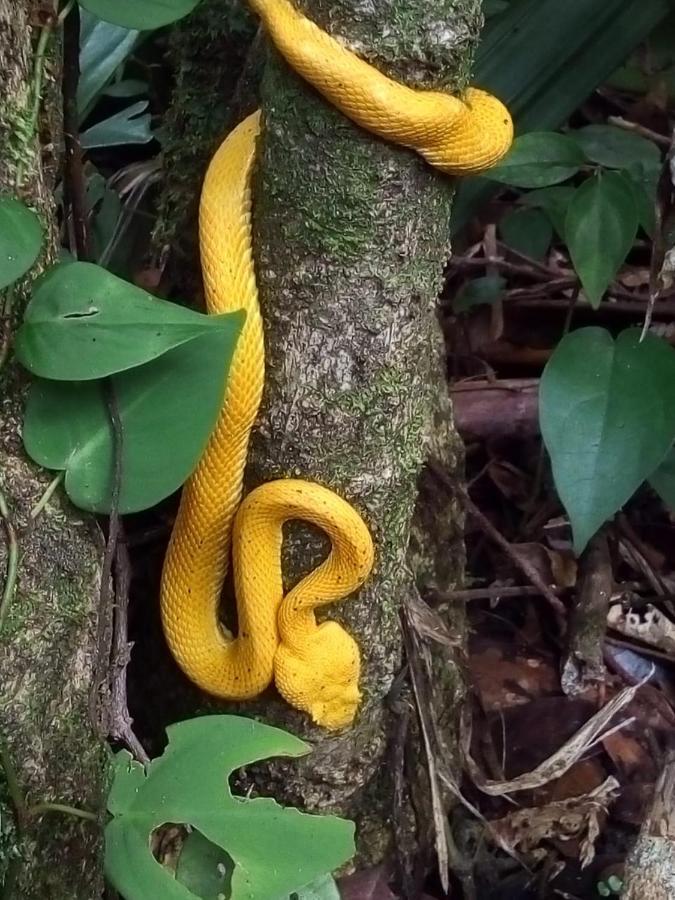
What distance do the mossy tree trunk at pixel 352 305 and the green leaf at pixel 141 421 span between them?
0.18 meters

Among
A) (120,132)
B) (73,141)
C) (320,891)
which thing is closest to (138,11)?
(73,141)

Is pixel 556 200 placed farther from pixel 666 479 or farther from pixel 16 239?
pixel 16 239

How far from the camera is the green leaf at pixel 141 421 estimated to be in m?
0.89

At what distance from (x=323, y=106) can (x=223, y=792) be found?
0.64 m

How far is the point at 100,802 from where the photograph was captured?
105 centimetres

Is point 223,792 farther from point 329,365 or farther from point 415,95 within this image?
point 415,95

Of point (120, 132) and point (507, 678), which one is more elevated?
point (120, 132)

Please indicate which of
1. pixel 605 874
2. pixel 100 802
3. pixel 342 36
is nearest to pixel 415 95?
Answer: pixel 342 36

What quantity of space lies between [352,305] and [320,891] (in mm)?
665

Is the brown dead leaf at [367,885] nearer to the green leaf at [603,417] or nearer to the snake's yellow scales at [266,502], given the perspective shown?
the snake's yellow scales at [266,502]

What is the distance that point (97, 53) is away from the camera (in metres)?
1.41

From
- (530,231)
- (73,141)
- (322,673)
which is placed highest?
(73,141)

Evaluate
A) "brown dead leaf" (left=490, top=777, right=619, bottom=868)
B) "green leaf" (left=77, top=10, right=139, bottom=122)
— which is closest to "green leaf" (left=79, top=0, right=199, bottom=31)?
"green leaf" (left=77, top=10, right=139, bottom=122)

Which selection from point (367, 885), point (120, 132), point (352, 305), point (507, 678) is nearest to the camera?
point (352, 305)
